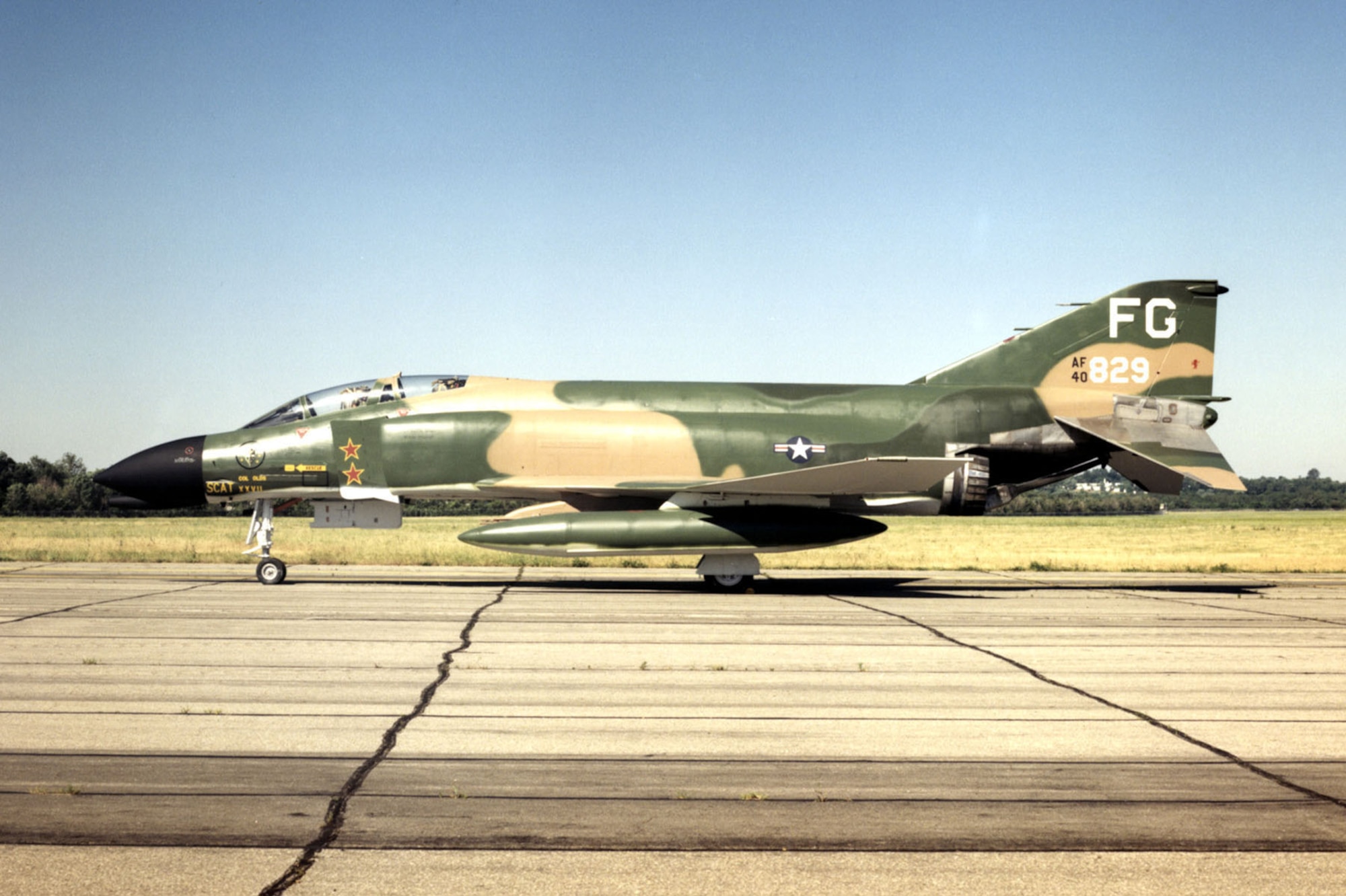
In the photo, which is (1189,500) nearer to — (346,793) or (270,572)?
(270,572)

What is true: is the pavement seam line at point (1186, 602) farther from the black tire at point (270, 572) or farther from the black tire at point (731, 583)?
the black tire at point (270, 572)

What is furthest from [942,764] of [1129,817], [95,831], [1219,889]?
[95,831]

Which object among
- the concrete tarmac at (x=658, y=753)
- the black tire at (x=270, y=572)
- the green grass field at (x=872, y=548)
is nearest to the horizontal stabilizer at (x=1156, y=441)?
the concrete tarmac at (x=658, y=753)

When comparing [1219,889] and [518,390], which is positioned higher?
[518,390]

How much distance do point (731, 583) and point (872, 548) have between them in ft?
63.4

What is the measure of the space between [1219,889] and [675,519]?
13098 millimetres

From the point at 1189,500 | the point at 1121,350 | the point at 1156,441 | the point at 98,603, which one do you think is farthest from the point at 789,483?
the point at 1189,500

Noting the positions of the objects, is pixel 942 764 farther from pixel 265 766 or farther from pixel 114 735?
pixel 114 735

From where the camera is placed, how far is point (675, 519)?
704 inches

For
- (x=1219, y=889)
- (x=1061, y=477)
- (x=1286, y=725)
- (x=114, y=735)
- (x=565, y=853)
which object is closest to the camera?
(x=1219, y=889)

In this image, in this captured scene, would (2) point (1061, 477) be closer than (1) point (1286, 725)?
No

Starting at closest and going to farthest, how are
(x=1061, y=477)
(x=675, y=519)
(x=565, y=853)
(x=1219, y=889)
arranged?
Result: (x=1219, y=889) → (x=565, y=853) → (x=675, y=519) → (x=1061, y=477)

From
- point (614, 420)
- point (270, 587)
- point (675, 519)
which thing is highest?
point (614, 420)

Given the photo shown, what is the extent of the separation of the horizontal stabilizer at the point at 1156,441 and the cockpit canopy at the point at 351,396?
464 inches
